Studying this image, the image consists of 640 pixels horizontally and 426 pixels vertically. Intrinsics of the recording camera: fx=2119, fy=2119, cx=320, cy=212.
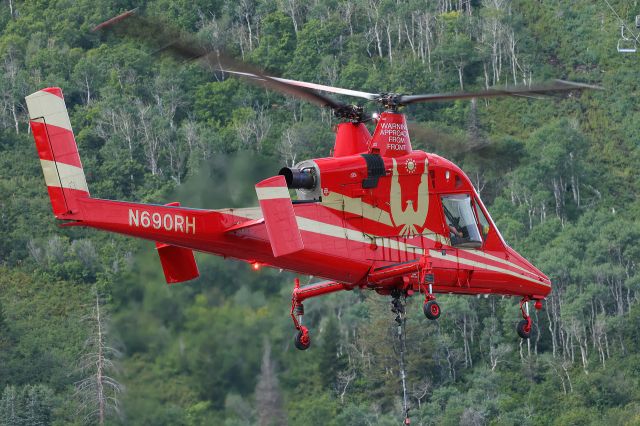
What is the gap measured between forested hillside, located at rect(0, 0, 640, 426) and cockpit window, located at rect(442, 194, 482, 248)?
3.93 feet

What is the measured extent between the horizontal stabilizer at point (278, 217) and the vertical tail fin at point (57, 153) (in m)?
3.58

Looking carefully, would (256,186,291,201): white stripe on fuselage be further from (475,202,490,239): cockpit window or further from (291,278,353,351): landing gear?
(475,202,490,239): cockpit window

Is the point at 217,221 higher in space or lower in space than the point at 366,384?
higher

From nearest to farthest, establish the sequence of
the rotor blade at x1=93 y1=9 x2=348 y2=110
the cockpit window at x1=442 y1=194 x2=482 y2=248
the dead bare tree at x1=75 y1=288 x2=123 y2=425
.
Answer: the rotor blade at x1=93 y1=9 x2=348 y2=110 < the cockpit window at x1=442 y1=194 x2=482 y2=248 < the dead bare tree at x1=75 y1=288 x2=123 y2=425

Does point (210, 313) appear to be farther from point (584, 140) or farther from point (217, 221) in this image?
point (584, 140)

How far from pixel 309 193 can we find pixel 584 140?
57713 mm

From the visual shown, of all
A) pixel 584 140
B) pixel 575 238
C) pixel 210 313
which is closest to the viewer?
pixel 210 313

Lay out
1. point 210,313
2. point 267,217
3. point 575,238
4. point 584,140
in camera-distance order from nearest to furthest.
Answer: point 267,217 → point 210,313 → point 575,238 → point 584,140

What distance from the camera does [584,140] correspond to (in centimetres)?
9994

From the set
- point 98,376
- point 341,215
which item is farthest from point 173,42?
point 98,376

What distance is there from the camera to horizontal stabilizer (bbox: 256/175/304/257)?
41.7 metres

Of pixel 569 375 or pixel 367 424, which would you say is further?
pixel 569 375

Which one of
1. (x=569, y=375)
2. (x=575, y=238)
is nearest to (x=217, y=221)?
(x=569, y=375)

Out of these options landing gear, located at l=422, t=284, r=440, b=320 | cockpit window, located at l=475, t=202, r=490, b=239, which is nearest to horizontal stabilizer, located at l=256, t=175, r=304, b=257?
landing gear, located at l=422, t=284, r=440, b=320
